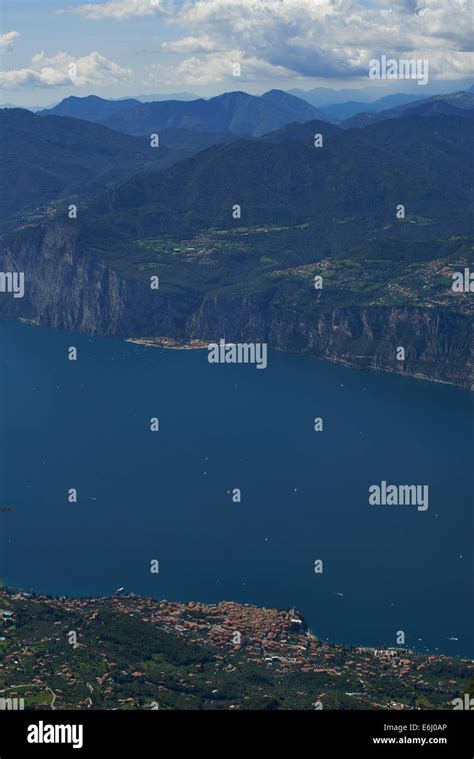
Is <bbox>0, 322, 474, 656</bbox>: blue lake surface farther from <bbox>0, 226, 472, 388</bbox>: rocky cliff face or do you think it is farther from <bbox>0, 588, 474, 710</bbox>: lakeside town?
<bbox>0, 226, 472, 388</bbox>: rocky cliff face

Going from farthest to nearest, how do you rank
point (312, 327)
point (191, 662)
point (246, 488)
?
point (312, 327)
point (246, 488)
point (191, 662)

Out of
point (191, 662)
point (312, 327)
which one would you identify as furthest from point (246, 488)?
point (312, 327)

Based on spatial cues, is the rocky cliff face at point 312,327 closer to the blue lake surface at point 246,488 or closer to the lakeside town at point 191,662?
the blue lake surface at point 246,488

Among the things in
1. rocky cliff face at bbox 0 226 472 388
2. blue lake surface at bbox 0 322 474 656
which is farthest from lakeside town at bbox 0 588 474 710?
rocky cliff face at bbox 0 226 472 388

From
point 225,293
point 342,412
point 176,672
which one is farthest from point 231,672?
point 225,293

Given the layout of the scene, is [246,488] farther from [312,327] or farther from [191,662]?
[312,327]
